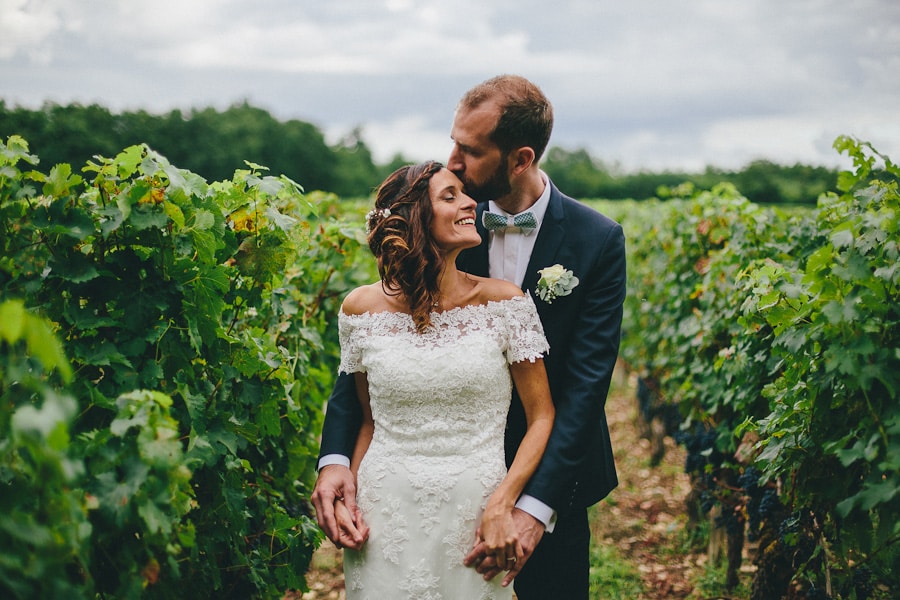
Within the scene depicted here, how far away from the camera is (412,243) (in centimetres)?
275

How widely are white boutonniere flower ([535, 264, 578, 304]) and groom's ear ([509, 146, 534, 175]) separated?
453mm

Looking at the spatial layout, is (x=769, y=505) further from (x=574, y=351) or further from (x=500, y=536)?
(x=500, y=536)

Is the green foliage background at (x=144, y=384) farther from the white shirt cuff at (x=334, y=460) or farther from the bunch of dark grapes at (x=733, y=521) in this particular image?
the bunch of dark grapes at (x=733, y=521)

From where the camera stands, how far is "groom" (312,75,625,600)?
9.13 feet

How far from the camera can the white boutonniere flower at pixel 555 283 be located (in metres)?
2.89

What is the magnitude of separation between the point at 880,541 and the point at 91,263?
2.60 metres

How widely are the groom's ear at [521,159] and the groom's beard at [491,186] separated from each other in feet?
0.15

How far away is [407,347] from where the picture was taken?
8.95ft

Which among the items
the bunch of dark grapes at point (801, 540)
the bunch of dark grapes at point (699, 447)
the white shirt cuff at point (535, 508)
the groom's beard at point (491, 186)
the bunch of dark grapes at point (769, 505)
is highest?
the groom's beard at point (491, 186)

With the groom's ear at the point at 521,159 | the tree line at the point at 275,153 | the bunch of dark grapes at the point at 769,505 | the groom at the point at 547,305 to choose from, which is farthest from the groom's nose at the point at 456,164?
the tree line at the point at 275,153

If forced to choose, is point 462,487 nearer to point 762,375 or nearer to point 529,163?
point 529,163

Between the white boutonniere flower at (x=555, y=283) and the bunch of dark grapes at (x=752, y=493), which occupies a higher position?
the white boutonniere flower at (x=555, y=283)

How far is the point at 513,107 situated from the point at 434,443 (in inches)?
54.2

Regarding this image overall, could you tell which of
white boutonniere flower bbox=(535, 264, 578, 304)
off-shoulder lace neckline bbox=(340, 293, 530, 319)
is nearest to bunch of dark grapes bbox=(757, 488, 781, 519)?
white boutonniere flower bbox=(535, 264, 578, 304)
